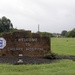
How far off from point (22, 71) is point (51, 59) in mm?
5143

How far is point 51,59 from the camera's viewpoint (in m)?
19.1

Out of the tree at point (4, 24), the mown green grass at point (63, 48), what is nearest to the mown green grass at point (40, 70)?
the mown green grass at point (63, 48)

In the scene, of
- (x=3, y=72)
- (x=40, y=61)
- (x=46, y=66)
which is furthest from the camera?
(x=40, y=61)

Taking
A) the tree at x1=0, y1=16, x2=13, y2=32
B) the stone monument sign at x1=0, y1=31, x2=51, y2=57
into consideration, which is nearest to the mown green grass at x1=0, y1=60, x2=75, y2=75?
the stone monument sign at x1=0, y1=31, x2=51, y2=57

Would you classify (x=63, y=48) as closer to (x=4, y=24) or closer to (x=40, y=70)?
(x=40, y=70)

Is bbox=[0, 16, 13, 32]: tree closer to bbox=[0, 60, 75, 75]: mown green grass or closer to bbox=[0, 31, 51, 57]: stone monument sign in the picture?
bbox=[0, 31, 51, 57]: stone monument sign

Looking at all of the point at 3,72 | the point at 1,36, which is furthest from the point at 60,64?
the point at 1,36

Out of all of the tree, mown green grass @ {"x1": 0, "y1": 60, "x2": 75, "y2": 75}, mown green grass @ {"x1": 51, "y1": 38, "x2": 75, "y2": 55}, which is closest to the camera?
mown green grass @ {"x1": 0, "y1": 60, "x2": 75, "y2": 75}

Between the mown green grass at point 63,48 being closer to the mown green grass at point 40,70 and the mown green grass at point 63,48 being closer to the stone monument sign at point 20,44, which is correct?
the stone monument sign at point 20,44

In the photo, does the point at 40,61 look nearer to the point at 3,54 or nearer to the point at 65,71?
the point at 3,54

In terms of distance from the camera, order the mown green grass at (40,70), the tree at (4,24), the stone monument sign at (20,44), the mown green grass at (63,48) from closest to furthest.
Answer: the mown green grass at (40,70) < the stone monument sign at (20,44) < the mown green grass at (63,48) < the tree at (4,24)

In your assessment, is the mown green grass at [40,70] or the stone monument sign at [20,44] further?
the stone monument sign at [20,44]

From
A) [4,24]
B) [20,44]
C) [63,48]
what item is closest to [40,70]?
[20,44]

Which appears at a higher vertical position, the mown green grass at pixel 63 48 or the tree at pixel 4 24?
the tree at pixel 4 24
